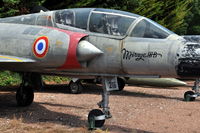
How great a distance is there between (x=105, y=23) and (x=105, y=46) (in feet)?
1.80

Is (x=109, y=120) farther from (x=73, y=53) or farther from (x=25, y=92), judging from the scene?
(x=25, y=92)

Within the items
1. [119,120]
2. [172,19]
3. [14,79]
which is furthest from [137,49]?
[172,19]

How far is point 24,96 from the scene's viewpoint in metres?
8.89

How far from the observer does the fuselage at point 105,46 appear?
17.5 ft

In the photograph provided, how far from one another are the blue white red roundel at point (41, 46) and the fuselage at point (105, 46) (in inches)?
3.3

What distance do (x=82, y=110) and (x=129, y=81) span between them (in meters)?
8.44

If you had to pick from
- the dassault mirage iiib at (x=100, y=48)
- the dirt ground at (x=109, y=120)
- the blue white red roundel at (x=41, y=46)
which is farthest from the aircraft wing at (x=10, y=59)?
the dirt ground at (x=109, y=120)

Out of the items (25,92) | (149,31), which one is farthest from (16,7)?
(149,31)

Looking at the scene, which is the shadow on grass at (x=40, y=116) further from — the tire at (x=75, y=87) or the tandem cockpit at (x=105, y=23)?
the tire at (x=75, y=87)

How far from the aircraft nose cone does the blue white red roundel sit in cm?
83

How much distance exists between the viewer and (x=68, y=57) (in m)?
6.09

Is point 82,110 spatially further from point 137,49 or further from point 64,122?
point 137,49

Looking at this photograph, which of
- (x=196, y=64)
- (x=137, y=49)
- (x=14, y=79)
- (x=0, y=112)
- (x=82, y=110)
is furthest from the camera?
(x=14, y=79)

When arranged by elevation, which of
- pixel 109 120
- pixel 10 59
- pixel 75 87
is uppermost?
pixel 10 59
